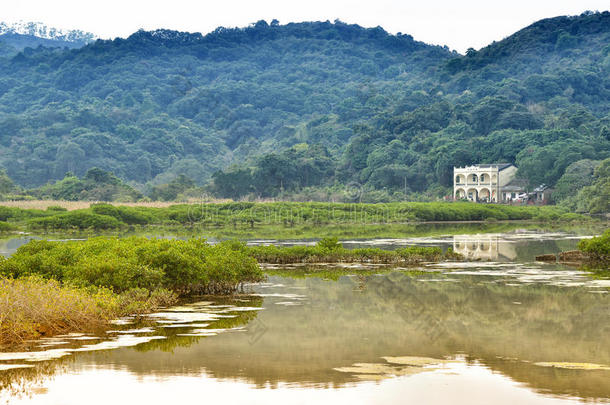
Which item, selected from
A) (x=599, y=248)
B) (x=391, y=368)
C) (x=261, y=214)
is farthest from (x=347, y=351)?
(x=261, y=214)

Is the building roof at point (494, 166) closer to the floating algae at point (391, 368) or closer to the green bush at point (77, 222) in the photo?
the green bush at point (77, 222)

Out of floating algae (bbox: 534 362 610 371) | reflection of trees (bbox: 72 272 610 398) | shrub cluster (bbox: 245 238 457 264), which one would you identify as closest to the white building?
shrub cluster (bbox: 245 238 457 264)

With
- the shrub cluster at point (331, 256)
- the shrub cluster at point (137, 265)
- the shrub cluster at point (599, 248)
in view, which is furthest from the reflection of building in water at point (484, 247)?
the shrub cluster at point (137, 265)

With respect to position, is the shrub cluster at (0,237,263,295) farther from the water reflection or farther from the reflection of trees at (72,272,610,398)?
the water reflection

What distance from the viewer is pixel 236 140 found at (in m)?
185

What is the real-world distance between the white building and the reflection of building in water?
53591 mm

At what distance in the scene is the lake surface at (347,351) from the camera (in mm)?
11656

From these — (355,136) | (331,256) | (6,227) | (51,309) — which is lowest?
(331,256)

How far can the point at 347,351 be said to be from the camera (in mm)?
14453

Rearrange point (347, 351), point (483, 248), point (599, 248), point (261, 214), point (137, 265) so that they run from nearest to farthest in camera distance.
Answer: point (347, 351)
point (137, 265)
point (599, 248)
point (483, 248)
point (261, 214)

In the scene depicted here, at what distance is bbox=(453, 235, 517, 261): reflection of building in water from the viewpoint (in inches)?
1307

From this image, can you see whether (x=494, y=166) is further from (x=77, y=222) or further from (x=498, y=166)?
(x=77, y=222)

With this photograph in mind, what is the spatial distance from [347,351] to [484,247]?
25287mm

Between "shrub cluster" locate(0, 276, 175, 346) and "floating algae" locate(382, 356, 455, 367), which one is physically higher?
"shrub cluster" locate(0, 276, 175, 346)
